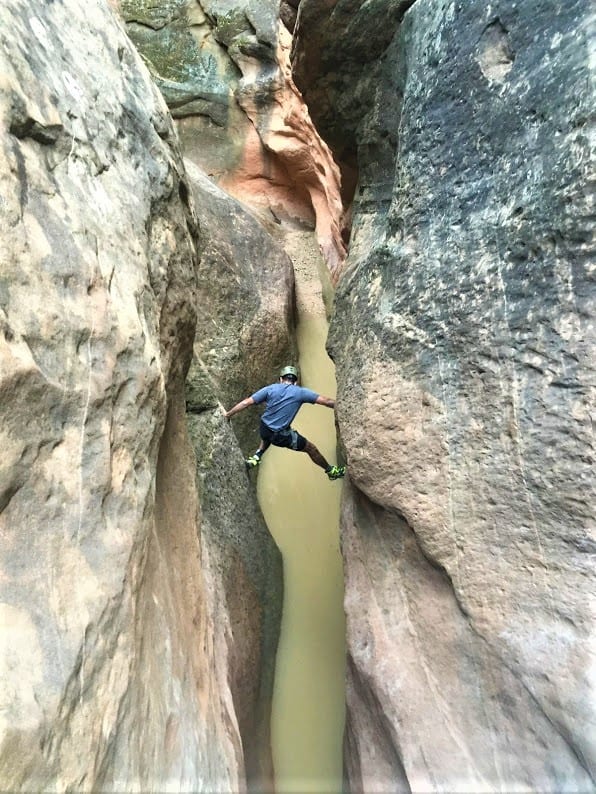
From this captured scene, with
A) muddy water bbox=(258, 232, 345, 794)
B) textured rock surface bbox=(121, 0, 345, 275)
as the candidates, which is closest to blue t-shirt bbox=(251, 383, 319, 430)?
muddy water bbox=(258, 232, 345, 794)

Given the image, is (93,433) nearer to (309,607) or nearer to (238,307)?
(309,607)

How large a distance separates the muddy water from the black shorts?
0.79 metres

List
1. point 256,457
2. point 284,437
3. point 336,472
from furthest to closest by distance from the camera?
point 256,457 → point 284,437 → point 336,472

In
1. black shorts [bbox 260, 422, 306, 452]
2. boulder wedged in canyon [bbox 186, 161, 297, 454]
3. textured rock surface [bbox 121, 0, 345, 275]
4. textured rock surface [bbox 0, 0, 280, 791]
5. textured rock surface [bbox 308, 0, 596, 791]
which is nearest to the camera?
textured rock surface [bbox 0, 0, 280, 791]

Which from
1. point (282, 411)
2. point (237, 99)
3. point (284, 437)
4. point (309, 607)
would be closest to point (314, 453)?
point (284, 437)

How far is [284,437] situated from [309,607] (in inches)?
52.2

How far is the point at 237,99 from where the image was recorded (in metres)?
7.46

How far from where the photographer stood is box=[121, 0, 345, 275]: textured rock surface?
7.24 metres

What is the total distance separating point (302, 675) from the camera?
3875mm

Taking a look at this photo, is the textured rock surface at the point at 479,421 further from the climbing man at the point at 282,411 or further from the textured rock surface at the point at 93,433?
the climbing man at the point at 282,411

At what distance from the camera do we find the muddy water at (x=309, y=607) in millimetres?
3547

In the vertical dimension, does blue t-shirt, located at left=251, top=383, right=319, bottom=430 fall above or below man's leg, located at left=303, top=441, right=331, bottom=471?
above

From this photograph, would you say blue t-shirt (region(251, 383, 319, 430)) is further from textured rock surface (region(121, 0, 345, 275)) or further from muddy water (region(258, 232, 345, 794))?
textured rock surface (region(121, 0, 345, 275))

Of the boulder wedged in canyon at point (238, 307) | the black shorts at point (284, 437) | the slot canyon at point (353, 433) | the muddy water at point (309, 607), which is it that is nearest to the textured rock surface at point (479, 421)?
the slot canyon at point (353, 433)
